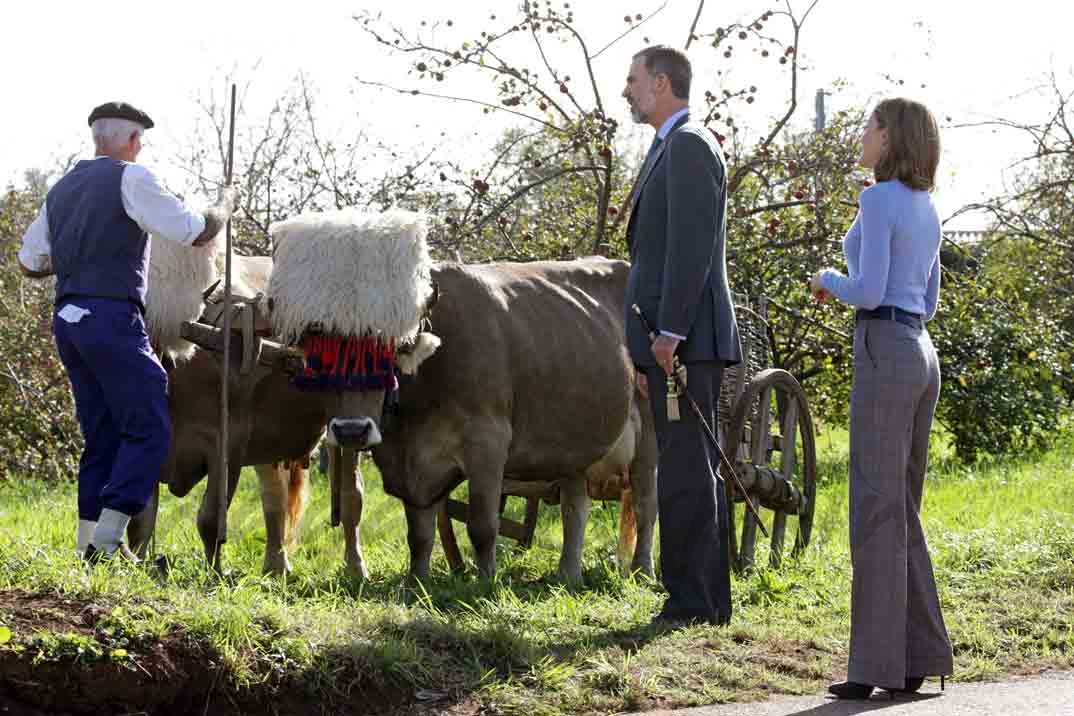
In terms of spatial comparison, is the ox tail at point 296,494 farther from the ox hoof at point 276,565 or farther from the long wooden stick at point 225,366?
the long wooden stick at point 225,366

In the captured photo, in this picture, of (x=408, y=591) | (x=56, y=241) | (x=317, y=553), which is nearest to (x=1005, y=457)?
(x=317, y=553)

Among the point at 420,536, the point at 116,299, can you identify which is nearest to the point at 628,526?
the point at 420,536

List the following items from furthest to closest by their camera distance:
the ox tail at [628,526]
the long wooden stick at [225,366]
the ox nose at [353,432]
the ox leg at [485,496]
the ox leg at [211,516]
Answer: the ox tail at [628,526] → the ox leg at [211,516] → the ox leg at [485,496] → the ox nose at [353,432] → the long wooden stick at [225,366]

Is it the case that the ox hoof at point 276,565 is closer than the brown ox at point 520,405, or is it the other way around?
the brown ox at point 520,405

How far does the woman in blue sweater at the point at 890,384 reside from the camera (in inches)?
225

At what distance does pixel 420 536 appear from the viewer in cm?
806

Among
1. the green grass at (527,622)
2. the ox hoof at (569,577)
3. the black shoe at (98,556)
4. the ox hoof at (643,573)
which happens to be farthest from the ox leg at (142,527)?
the ox hoof at (643,573)

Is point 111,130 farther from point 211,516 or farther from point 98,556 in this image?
point 211,516

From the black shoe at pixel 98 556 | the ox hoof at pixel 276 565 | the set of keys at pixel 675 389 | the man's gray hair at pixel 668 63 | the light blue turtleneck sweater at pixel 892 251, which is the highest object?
the man's gray hair at pixel 668 63

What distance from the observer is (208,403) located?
320 inches

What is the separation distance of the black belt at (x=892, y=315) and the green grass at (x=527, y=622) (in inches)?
55.7

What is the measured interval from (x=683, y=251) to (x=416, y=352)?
154cm

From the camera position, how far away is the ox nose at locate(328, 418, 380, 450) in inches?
284

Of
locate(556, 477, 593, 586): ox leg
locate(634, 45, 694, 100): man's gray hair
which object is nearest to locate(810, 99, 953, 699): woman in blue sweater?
locate(634, 45, 694, 100): man's gray hair
